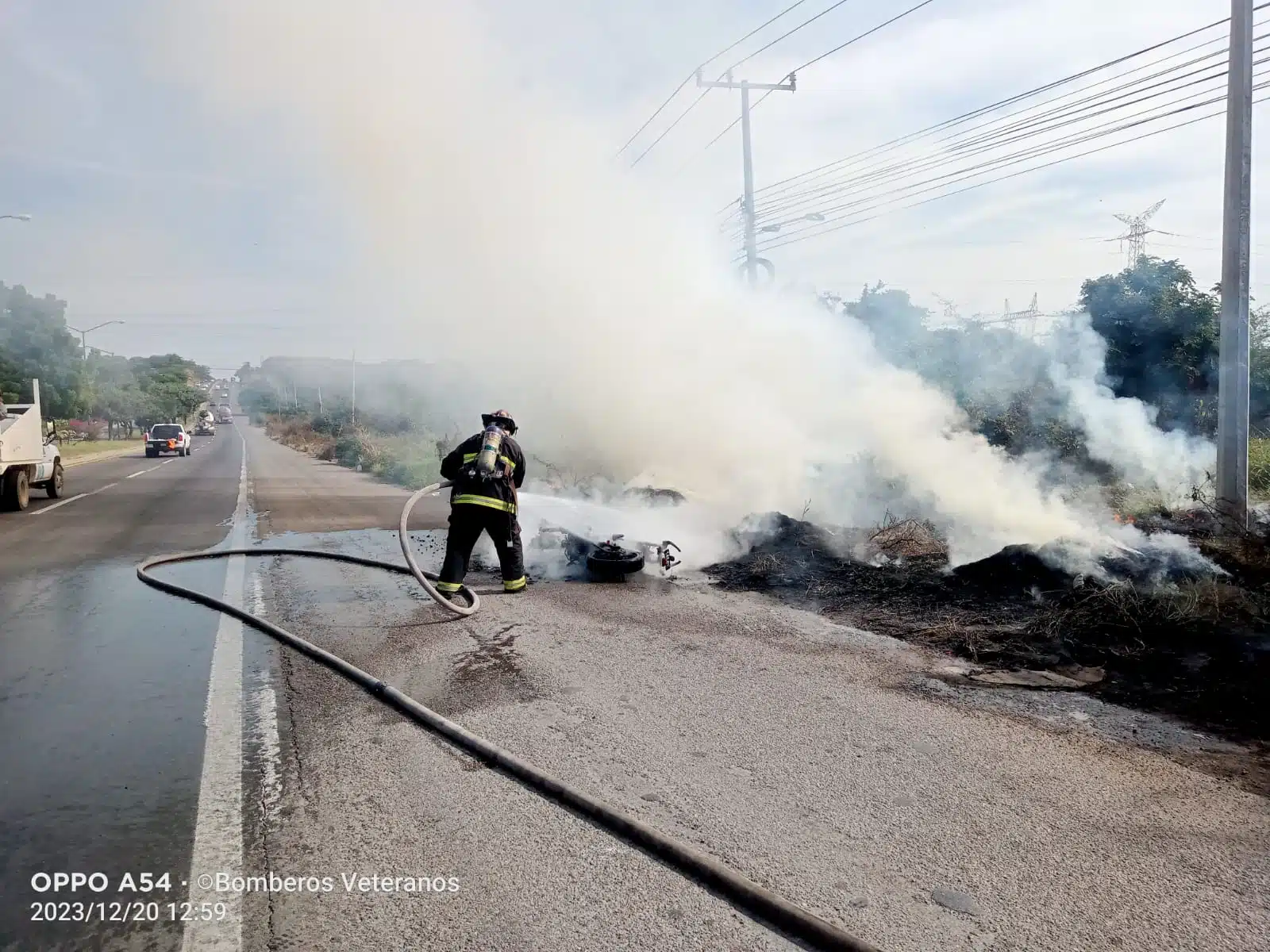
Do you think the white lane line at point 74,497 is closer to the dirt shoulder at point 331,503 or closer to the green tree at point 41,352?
the dirt shoulder at point 331,503

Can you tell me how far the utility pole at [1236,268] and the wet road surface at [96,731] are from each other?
8.61 metres

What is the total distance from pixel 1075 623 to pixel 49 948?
5880 millimetres

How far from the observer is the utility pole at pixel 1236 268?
26.7 feet

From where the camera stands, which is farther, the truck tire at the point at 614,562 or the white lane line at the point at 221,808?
the truck tire at the point at 614,562

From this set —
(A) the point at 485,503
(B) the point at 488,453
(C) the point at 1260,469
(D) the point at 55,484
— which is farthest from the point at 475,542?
(D) the point at 55,484

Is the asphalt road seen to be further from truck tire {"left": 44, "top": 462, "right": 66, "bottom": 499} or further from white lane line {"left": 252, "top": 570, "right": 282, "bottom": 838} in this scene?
truck tire {"left": 44, "top": 462, "right": 66, "bottom": 499}

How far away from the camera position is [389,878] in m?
2.94

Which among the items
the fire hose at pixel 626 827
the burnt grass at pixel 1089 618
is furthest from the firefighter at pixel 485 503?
the burnt grass at pixel 1089 618

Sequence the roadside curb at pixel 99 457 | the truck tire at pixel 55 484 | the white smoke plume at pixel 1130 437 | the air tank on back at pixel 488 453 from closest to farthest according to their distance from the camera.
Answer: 1. the air tank on back at pixel 488 453
2. the white smoke plume at pixel 1130 437
3. the truck tire at pixel 55 484
4. the roadside curb at pixel 99 457

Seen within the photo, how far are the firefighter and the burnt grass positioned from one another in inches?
79.9

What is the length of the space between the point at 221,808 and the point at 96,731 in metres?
1.41

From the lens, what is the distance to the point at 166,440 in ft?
127

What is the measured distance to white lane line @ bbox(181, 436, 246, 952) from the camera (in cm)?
266

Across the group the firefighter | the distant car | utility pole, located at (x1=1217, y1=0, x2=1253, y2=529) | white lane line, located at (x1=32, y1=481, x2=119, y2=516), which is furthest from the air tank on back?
the distant car
